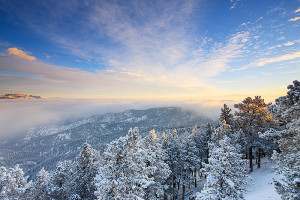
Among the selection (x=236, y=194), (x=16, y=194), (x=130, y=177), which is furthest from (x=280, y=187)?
(x=16, y=194)

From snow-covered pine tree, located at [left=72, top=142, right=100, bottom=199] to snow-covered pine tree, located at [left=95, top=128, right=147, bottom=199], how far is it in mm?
8856

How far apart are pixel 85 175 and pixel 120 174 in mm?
10887

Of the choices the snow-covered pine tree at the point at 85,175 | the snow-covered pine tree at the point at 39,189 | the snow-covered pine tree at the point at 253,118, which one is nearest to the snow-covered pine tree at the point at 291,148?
the snow-covered pine tree at the point at 253,118

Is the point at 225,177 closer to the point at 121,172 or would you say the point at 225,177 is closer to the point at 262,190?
the point at 121,172

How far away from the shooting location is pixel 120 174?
32.8ft

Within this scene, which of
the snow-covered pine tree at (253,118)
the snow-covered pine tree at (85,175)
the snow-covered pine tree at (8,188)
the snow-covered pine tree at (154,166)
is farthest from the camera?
the snow-covered pine tree at (253,118)

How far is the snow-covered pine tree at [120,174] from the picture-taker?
9719 mm

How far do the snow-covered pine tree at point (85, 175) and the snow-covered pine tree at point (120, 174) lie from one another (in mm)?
8856

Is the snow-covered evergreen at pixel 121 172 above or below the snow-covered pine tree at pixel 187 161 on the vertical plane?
above

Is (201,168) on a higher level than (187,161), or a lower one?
higher

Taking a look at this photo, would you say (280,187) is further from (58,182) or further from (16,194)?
(16,194)

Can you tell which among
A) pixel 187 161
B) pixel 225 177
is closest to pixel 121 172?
pixel 225 177

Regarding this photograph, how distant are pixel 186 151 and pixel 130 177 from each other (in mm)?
15843

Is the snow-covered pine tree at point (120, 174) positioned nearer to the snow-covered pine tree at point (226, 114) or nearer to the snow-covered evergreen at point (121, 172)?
the snow-covered evergreen at point (121, 172)
